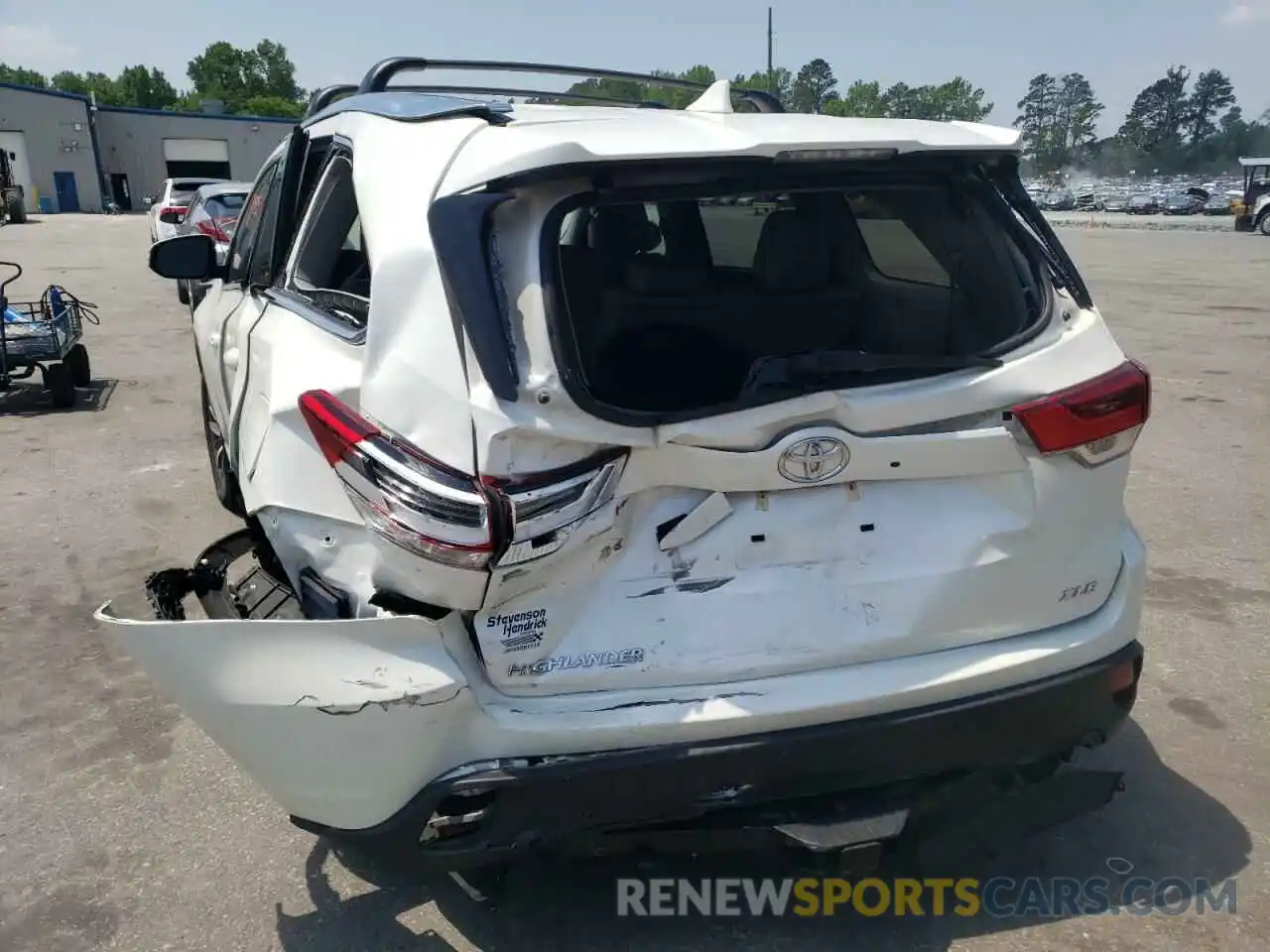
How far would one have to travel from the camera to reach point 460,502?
1.98 meters

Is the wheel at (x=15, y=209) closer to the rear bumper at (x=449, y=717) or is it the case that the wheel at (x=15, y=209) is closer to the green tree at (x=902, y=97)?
the rear bumper at (x=449, y=717)

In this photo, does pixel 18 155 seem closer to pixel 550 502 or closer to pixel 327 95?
pixel 327 95

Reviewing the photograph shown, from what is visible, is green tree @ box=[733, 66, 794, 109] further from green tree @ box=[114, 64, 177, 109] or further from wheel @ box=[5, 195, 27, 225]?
green tree @ box=[114, 64, 177, 109]

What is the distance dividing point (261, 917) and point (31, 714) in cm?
151

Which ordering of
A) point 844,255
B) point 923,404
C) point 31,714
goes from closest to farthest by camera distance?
1. point 923,404
2. point 844,255
3. point 31,714

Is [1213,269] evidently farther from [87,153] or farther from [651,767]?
[87,153]

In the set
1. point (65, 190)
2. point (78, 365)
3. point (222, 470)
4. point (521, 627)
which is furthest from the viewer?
point (65, 190)

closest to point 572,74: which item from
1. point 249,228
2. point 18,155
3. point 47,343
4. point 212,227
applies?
point 249,228

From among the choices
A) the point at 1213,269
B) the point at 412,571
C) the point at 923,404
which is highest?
the point at 923,404

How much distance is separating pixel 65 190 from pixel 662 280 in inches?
2453

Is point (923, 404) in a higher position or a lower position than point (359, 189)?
lower

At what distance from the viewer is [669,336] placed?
2523mm

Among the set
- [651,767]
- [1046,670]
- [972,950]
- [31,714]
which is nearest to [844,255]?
[1046,670]

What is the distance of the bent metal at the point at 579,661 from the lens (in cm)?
213
